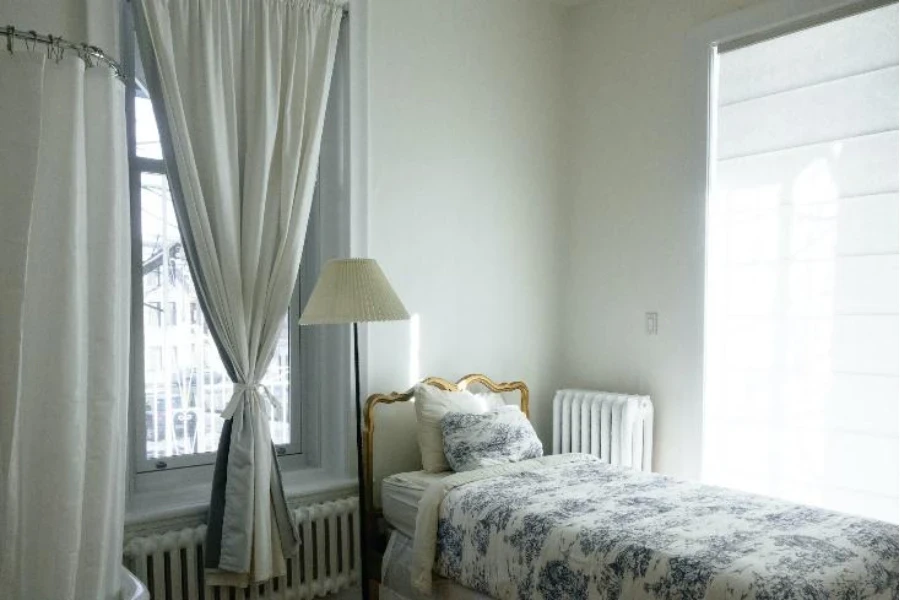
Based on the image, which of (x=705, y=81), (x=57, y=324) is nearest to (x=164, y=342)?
(x=57, y=324)

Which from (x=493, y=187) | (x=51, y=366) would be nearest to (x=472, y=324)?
(x=493, y=187)

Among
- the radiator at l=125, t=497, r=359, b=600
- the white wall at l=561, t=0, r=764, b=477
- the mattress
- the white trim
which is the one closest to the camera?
the radiator at l=125, t=497, r=359, b=600

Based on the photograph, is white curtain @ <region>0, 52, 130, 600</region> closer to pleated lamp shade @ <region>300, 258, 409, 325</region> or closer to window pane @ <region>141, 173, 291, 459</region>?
pleated lamp shade @ <region>300, 258, 409, 325</region>

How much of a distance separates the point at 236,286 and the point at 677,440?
2.22 metres

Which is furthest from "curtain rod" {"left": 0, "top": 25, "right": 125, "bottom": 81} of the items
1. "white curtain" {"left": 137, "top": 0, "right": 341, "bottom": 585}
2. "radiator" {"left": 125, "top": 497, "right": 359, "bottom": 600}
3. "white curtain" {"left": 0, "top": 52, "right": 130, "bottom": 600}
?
"radiator" {"left": 125, "top": 497, "right": 359, "bottom": 600}

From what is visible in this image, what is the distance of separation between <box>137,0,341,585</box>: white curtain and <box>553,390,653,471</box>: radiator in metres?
1.58

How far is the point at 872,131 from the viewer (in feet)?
9.70

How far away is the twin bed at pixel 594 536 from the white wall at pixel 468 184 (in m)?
0.53

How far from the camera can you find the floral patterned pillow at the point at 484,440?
305 cm

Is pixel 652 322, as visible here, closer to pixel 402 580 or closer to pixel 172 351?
pixel 402 580

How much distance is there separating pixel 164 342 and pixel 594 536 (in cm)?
178

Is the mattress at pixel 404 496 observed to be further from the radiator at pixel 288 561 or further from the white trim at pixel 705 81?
the white trim at pixel 705 81

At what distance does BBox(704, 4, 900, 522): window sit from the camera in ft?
9.60

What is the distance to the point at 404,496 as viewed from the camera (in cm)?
301
